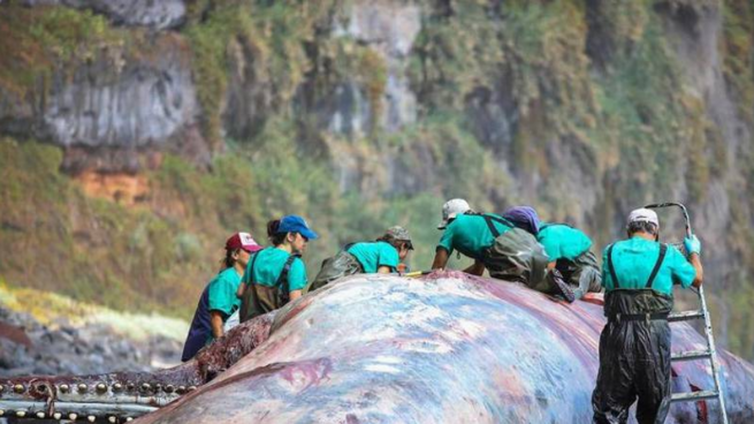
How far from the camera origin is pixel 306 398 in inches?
300

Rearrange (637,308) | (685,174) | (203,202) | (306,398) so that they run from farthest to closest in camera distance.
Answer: (685,174)
(203,202)
(637,308)
(306,398)

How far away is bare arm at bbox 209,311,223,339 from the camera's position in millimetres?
12031

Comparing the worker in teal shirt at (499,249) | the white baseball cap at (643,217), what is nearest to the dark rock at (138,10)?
the worker in teal shirt at (499,249)

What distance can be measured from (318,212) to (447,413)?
32789 mm

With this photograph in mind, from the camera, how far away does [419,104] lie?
4447cm

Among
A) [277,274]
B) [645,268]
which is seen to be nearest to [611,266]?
[645,268]

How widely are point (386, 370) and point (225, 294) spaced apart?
14.1ft

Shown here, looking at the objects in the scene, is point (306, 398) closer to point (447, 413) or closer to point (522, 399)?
point (447, 413)

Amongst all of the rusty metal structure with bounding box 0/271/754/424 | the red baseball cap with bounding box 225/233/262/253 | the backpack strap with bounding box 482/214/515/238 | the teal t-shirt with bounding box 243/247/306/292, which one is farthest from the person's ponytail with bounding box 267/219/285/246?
the backpack strap with bounding box 482/214/515/238

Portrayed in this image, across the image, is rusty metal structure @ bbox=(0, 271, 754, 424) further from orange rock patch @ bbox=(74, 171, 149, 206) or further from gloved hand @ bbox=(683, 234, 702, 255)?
orange rock patch @ bbox=(74, 171, 149, 206)

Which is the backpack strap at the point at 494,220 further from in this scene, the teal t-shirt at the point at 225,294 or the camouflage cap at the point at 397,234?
the camouflage cap at the point at 397,234

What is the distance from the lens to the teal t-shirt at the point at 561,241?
12242 millimetres

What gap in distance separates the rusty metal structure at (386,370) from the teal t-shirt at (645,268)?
18.8 inches

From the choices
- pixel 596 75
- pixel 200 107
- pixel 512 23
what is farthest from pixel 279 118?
pixel 596 75
